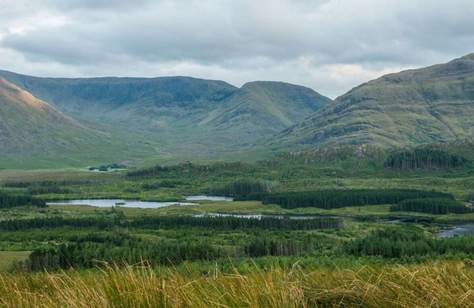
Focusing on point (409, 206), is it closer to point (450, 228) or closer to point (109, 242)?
point (450, 228)

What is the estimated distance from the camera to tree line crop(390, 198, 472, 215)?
17312cm

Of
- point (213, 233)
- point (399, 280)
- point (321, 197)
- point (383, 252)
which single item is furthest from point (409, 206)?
point (399, 280)

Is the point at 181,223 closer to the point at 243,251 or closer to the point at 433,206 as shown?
the point at 243,251

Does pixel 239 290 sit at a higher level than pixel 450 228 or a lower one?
higher

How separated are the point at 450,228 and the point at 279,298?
475 feet

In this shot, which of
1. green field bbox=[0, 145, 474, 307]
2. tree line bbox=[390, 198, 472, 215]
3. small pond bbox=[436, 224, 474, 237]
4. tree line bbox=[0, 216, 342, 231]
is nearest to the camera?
green field bbox=[0, 145, 474, 307]

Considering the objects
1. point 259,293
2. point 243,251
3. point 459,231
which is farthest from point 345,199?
point 259,293

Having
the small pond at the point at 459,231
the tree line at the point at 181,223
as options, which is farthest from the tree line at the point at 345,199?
the small pond at the point at 459,231

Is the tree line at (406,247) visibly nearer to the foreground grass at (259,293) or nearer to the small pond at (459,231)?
the small pond at (459,231)

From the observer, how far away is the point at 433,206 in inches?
6924

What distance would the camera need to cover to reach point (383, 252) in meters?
91.5

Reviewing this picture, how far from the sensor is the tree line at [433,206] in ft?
568

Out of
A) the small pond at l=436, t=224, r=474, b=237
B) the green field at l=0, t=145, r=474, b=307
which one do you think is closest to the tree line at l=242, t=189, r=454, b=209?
the green field at l=0, t=145, r=474, b=307

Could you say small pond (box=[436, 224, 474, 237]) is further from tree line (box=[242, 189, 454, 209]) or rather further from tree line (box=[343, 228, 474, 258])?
tree line (box=[242, 189, 454, 209])
